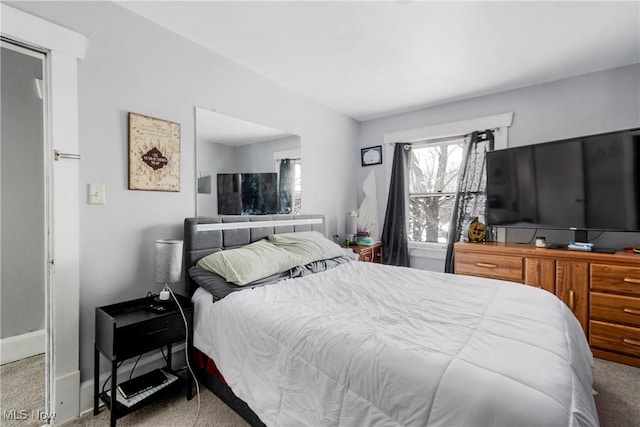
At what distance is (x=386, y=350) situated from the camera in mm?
1065

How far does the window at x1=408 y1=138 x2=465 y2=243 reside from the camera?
3586 mm

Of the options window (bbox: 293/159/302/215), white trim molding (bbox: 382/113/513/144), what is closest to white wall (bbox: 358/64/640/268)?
white trim molding (bbox: 382/113/513/144)

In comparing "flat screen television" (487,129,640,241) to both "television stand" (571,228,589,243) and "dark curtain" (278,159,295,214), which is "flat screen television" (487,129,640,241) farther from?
"dark curtain" (278,159,295,214)

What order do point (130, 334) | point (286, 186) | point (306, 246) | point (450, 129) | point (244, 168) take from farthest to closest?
point (450, 129)
point (286, 186)
point (244, 168)
point (306, 246)
point (130, 334)

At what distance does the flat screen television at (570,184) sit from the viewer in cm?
235

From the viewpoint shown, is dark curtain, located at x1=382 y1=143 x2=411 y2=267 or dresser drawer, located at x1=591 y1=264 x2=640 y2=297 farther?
dark curtain, located at x1=382 y1=143 x2=411 y2=267

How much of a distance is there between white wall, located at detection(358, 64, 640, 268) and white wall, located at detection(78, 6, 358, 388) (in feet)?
8.62

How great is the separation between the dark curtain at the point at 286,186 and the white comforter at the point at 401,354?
1224 millimetres

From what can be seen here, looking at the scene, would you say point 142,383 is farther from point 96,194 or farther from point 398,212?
point 398,212

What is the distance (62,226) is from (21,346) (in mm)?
1383

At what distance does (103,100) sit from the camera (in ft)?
5.82

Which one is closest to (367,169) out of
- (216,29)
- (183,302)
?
(216,29)

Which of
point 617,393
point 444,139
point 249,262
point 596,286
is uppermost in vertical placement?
point 444,139

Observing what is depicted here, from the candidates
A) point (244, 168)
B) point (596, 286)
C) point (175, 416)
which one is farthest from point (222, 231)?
point (596, 286)
